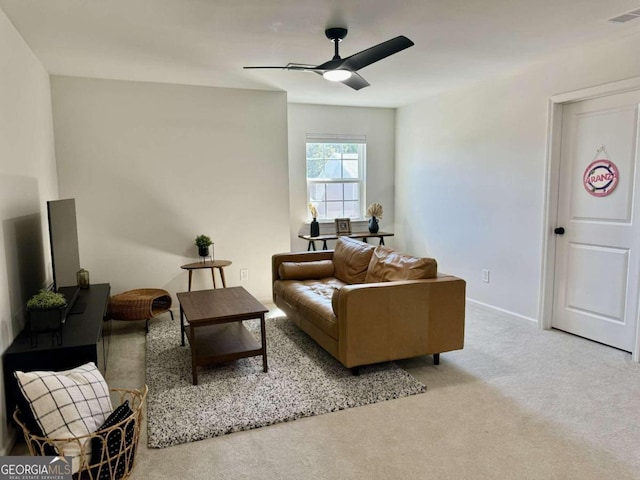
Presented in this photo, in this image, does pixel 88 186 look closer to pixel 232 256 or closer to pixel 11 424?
pixel 232 256

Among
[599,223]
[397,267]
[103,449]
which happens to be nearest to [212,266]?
[397,267]

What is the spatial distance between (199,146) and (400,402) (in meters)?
3.30

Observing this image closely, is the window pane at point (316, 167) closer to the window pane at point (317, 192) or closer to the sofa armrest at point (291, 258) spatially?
the window pane at point (317, 192)

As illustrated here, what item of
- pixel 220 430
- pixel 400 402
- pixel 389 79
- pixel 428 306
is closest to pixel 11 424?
pixel 220 430

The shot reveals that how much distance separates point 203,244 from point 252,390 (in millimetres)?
2119

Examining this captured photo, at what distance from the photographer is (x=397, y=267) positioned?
130 inches

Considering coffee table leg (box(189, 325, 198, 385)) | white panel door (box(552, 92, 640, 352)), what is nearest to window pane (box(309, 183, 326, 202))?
white panel door (box(552, 92, 640, 352))

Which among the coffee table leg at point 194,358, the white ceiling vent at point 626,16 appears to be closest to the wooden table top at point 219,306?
the coffee table leg at point 194,358

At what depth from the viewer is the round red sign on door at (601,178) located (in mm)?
3369

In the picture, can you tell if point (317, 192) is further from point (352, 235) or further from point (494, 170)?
point (494, 170)

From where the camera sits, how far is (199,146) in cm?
460

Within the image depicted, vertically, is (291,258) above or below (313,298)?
above

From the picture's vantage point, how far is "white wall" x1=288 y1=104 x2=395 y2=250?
562 centimetres

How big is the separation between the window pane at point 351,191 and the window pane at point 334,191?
0.26ft
